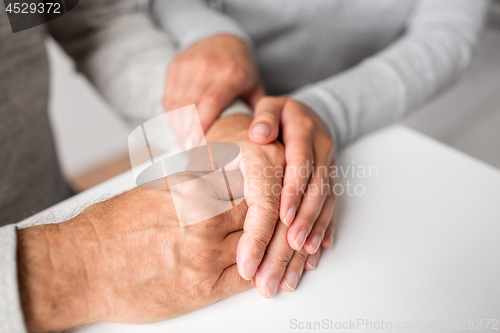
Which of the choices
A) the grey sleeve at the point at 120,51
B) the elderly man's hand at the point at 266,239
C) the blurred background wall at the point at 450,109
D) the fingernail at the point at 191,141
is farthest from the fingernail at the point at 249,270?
the blurred background wall at the point at 450,109

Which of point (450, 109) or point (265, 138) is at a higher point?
point (265, 138)

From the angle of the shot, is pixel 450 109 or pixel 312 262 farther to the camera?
pixel 450 109

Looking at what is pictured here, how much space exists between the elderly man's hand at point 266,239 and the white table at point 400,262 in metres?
0.02

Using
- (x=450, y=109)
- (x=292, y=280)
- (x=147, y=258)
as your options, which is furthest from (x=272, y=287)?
(x=450, y=109)

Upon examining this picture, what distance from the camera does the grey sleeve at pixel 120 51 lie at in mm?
677

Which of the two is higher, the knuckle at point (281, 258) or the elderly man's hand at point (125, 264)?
the elderly man's hand at point (125, 264)

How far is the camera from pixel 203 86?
0.60 metres

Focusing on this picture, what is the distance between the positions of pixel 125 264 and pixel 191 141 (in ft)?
0.71

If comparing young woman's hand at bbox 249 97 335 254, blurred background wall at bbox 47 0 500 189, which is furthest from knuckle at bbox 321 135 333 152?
blurred background wall at bbox 47 0 500 189

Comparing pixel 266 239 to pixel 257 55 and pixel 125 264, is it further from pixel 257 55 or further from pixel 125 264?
pixel 257 55

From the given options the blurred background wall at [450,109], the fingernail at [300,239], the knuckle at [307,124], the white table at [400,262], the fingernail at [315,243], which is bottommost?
the blurred background wall at [450,109]

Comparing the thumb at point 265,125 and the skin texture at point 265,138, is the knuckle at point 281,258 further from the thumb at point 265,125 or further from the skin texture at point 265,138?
the thumb at point 265,125

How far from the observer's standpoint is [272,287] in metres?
0.35

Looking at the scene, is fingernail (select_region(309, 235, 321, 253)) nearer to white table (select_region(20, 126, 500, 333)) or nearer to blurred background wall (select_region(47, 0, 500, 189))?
white table (select_region(20, 126, 500, 333))
